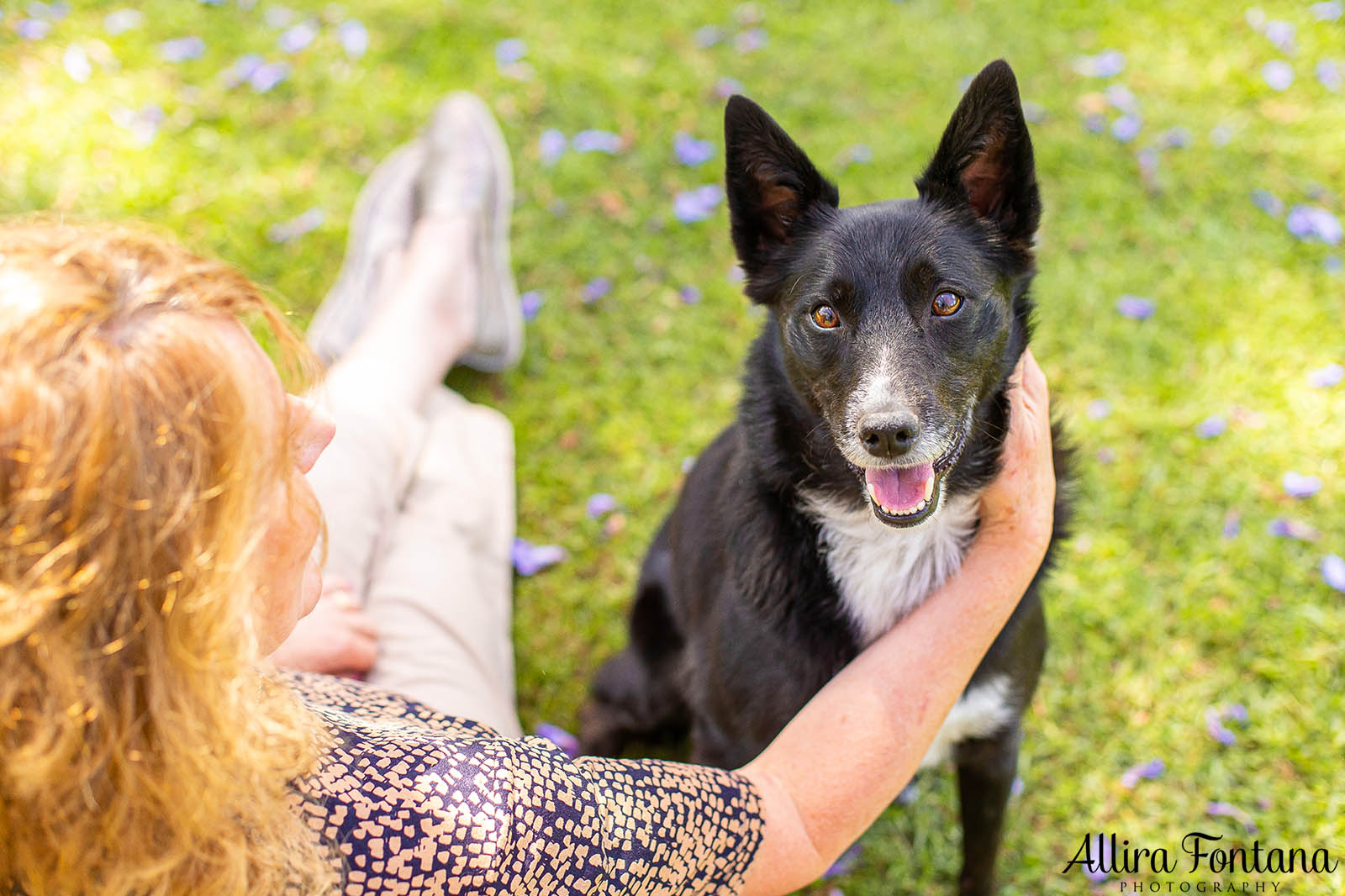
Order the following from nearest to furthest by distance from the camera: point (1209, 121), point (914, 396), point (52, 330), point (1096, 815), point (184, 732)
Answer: point (52, 330) → point (184, 732) → point (914, 396) → point (1096, 815) → point (1209, 121)

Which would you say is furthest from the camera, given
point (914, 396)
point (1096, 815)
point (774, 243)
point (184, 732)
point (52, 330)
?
point (1096, 815)

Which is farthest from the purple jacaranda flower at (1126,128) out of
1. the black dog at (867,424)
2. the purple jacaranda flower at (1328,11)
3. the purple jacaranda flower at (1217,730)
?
the black dog at (867,424)

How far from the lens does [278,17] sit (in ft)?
18.0

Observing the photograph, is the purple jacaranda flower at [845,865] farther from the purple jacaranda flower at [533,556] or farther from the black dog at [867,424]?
the purple jacaranda flower at [533,556]

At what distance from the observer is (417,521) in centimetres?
304

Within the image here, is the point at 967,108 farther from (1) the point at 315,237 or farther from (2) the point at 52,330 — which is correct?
(1) the point at 315,237

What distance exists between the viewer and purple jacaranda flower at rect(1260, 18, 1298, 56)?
4.80m

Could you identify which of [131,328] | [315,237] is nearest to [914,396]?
[131,328]

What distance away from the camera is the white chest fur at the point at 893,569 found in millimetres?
2180

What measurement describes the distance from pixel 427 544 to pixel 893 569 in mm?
1463

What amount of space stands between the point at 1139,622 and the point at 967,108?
1944 millimetres

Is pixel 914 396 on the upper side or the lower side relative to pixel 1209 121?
upper

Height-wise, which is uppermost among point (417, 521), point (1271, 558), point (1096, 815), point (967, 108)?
point (967, 108)

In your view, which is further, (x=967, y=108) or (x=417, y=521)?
(x=417, y=521)
